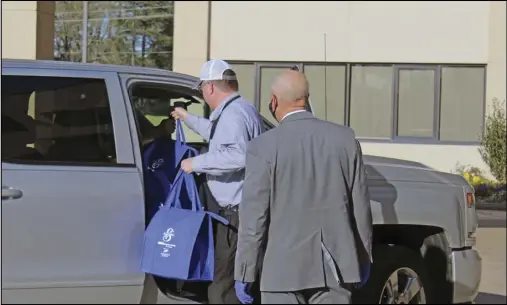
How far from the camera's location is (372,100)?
12.5m

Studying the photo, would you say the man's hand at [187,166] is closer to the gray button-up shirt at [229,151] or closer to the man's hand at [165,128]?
the gray button-up shirt at [229,151]

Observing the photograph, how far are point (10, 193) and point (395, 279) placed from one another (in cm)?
257

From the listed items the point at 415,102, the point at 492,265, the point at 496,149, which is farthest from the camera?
the point at 415,102

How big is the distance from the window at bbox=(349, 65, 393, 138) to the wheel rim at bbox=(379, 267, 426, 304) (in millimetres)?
5618

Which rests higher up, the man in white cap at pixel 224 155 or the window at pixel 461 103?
the window at pixel 461 103

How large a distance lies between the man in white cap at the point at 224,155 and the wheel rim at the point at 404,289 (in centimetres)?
113

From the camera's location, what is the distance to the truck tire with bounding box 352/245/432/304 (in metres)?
4.78

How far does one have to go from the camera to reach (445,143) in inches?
414


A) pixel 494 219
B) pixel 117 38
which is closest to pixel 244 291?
pixel 117 38

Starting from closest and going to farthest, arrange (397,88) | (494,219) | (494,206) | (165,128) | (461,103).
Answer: (165,128) → (494,206) → (494,219) → (461,103) → (397,88)

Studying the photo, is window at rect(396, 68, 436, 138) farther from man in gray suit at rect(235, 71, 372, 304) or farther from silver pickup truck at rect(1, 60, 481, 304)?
man in gray suit at rect(235, 71, 372, 304)

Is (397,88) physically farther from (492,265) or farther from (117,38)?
(117,38)

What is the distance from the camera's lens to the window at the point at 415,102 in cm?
1199

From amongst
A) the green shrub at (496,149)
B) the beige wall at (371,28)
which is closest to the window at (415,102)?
the beige wall at (371,28)
